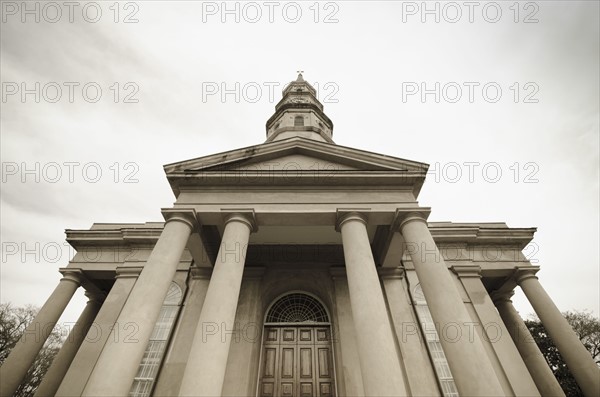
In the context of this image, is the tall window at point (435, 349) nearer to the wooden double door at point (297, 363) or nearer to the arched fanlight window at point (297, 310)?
the wooden double door at point (297, 363)

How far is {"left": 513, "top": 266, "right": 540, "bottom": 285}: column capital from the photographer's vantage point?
41.8ft

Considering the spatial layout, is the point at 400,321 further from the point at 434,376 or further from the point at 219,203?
the point at 219,203

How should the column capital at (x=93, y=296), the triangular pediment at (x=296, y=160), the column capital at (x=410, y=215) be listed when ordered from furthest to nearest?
the column capital at (x=93, y=296) → the triangular pediment at (x=296, y=160) → the column capital at (x=410, y=215)

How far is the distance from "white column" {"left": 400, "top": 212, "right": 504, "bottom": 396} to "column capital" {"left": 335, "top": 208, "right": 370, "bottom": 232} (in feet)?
4.83

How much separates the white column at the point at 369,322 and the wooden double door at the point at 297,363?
4329mm

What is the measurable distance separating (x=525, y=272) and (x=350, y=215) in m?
9.19

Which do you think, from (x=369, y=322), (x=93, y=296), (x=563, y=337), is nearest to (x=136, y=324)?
(x=369, y=322)

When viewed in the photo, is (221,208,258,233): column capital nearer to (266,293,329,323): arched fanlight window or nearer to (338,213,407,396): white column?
(338,213,407,396): white column

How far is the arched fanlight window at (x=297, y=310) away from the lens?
12070 mm

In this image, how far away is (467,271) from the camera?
12.7 meters

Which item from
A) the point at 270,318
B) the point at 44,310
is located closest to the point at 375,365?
the point at 270,318

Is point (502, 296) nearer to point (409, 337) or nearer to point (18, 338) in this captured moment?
point (409, 337)

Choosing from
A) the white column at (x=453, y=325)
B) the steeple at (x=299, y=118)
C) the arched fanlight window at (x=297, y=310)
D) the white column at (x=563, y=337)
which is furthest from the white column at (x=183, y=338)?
the white column at (x=563, y=337)

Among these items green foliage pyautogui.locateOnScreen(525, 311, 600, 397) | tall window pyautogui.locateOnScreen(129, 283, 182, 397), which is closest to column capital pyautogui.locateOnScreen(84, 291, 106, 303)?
tall window pyautogui.locateOnScreen(129, 283, 182, 397)
